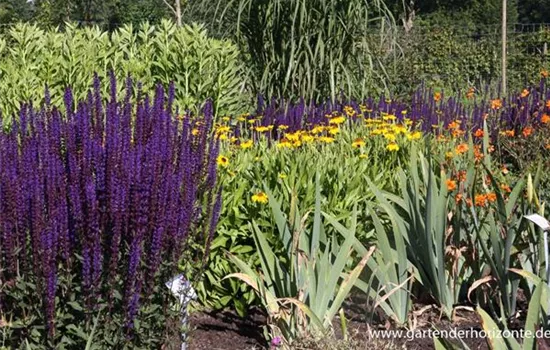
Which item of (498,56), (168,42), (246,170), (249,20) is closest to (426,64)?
(498,56)

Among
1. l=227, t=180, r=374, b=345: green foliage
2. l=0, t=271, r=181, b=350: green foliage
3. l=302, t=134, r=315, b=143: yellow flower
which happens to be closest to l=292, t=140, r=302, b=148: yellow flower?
l=302, t=134, r=315, b=143: yellow flower

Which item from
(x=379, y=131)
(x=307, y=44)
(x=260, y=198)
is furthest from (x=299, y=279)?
(x=307, y=44)

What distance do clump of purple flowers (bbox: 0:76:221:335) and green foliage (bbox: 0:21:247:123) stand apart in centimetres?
273

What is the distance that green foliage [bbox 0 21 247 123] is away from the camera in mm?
5801

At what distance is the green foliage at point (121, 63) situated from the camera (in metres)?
5.80

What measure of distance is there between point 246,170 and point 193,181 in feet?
3.76

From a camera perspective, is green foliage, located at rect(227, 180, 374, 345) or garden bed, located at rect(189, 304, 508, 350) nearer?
green foliage, located at rect(227, 180, 374, 345)

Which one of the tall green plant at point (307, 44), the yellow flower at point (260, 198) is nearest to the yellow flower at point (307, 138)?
the yellow flower at point (260, 198)

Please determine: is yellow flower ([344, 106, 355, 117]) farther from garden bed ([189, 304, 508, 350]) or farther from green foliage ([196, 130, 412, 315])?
garden bed ([189, 304, 508, 350])

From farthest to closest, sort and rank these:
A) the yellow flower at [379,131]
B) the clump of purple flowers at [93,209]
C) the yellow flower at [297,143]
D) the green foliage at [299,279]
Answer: the yellow flower at [379,131], the yellow flower at [297,143], the green foliage at [299,279], the clump of purple flowers at [93,209]

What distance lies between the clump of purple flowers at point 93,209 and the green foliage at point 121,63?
273 centimetres

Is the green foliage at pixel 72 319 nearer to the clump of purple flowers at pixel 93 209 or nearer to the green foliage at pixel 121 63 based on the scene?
the clump of purple flowers at pixel 93 209

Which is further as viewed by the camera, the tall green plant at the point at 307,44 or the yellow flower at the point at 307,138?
the tall green plant at the point at 307,44

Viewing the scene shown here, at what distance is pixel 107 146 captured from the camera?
279cm
